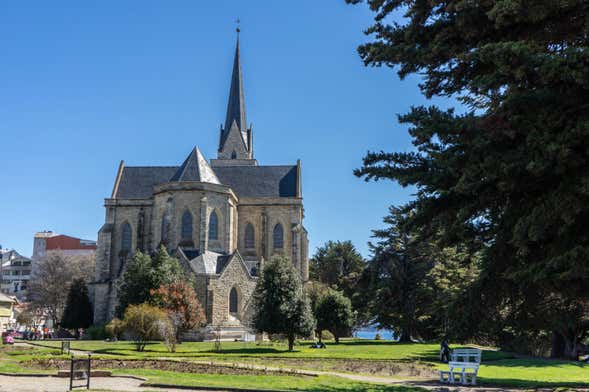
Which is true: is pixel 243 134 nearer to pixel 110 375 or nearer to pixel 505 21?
pixel 110 375

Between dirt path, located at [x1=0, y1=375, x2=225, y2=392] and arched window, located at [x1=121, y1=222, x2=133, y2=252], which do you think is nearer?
dirt path, located at [x1=0, y1=375, x2=225, y2=392]

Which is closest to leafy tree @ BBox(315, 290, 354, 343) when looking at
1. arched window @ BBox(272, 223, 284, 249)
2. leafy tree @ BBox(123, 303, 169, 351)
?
arched window @ BBox(272, 223, 284, 249)

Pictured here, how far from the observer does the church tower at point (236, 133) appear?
7175cm

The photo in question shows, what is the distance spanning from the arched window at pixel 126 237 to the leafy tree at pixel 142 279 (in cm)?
1465

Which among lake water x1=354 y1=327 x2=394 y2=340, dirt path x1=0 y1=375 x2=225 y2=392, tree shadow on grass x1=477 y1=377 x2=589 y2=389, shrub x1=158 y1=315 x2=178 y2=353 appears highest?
shrub x1=158 y1=315 x2=178 y2=353

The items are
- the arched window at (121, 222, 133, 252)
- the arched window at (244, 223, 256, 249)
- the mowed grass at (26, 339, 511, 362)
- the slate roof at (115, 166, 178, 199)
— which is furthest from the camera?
the slate roof at (115, 166, 178, 199)

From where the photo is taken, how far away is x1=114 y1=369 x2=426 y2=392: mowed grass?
1241 centimetres

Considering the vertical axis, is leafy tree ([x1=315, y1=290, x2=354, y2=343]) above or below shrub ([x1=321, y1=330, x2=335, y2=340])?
above

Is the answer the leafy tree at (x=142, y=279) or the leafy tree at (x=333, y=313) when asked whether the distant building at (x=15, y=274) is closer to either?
the leafy tree at (x=142, y=279)

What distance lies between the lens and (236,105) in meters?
73.7

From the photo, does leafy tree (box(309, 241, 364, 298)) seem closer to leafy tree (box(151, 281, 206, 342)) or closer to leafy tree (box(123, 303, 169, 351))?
leafy tree (box(151, 281, 206, 342))

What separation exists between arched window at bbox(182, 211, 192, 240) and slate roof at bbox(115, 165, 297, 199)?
850 cm

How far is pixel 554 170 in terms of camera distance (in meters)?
8.45

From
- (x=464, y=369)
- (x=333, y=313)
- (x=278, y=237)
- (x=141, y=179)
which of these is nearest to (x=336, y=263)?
(x=278, y=237)
